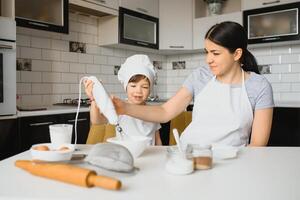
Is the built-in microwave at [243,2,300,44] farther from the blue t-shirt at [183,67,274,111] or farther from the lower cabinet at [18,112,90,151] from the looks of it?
the lower cabinet at [18,112,90,151]

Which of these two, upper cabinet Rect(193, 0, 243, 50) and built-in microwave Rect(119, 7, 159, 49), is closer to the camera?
built-in microwave Rect(119, 7, 159, 49)

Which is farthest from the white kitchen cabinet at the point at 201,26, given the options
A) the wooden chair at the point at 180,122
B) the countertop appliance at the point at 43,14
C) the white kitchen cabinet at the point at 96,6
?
the wooden chair at the point at 180,122

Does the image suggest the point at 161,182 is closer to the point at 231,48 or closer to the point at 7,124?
the point at 231,48

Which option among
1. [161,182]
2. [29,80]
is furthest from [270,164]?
[29,80]

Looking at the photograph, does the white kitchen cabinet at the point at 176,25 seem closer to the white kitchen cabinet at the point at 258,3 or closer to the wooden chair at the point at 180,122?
the white kitchen cabinet at the point at 258,3

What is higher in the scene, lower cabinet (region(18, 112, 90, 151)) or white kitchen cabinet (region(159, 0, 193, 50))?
white kitchen cabinet (region(159, 0, 193, 50))

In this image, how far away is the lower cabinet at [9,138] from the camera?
6.55ft

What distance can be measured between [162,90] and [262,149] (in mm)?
2903

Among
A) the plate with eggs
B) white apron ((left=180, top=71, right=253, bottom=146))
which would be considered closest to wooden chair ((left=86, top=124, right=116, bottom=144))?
white apron ((left=180, top=71, right=253, bottom=146))

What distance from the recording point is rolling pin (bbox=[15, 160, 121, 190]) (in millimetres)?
662

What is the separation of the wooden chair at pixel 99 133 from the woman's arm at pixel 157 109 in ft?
0.60

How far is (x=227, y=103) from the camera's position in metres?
1.45

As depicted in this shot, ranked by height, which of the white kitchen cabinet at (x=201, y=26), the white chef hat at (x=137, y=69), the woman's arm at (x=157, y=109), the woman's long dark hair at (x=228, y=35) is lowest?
the woman's arm at (x=157, y=109)

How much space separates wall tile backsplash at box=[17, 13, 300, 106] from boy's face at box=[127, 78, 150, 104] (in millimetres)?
1205
